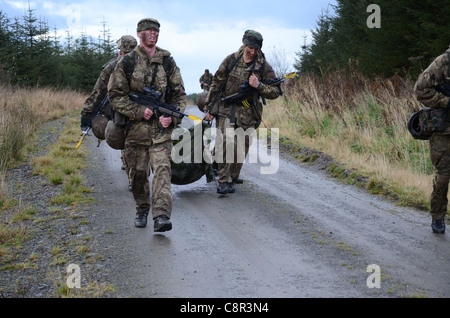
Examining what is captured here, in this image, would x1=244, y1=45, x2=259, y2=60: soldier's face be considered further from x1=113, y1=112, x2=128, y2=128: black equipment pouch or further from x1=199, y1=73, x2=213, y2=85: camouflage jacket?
x1=199, y1=73, x2=213, y2=85: camouflage jacket

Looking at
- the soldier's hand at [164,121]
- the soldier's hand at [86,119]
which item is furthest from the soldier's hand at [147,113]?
the soldier's hand at [86,119]

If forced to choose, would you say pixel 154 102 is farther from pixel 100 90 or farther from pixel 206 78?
pixel 206 78

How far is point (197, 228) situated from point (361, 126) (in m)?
6.69

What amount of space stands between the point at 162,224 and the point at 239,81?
10.0 feet

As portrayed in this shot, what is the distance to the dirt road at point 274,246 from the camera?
4.30 m

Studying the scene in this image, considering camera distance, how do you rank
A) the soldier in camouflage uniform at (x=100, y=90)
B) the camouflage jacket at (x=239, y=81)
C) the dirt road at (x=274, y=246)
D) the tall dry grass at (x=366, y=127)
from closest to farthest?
the dirt road at (x=274, y=246), the camouflage jacket at (x=239, y=81), the soldier in camouflage uniform at (x=100, y=90), the tall dry grass at (x=366, y=127)

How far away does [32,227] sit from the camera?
651 cm

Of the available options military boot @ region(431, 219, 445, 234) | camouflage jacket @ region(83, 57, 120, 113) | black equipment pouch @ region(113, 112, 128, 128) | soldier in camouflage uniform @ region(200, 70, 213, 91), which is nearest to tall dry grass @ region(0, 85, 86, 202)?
camouflage jacket @ region(83, 57, 120, 113)

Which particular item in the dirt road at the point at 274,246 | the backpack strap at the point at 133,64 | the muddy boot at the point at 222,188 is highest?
the backpack strap at the point at 133,64

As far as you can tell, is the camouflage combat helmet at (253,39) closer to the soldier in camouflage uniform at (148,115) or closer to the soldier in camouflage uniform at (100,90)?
the soldier in camouflage uniform at (148,115)

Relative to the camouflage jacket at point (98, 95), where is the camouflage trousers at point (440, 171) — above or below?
below

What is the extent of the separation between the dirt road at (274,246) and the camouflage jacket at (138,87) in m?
1.18

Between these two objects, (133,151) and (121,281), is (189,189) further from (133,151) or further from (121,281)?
(121,281)
